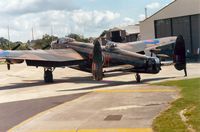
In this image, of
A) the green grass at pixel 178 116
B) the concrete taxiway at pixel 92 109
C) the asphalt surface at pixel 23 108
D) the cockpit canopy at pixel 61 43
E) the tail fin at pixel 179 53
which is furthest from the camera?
the cockpit canopy at pixel 61 43

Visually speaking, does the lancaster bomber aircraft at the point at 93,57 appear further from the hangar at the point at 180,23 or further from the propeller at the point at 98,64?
the hangar at the point at 180,23

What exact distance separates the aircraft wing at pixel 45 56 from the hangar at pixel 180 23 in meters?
20.0

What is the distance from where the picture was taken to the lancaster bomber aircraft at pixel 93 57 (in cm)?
2322

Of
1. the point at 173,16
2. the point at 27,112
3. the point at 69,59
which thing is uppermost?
the point at 173,16

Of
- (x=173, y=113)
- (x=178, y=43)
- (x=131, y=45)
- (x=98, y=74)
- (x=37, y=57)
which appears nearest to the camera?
(x=173, y=113)

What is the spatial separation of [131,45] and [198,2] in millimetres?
15301

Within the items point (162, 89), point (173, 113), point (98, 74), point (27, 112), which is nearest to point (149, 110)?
point (173, 113)

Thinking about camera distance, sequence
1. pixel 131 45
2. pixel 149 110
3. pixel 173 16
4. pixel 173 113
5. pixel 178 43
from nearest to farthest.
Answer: pixel 173 113 → pixel 149 110 → pixel 178 43 → pixel 131 45 → pixel 173 16

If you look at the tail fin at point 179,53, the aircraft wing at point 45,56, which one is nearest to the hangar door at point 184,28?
the aircraft wing at point 45,56

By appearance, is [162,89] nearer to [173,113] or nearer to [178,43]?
[178,43]

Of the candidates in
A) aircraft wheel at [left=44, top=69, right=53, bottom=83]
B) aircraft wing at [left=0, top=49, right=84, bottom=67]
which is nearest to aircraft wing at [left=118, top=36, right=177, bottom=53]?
aircraft wing at [left=0, top=49, right=84, bottom=67]

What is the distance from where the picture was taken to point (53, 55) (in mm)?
28281

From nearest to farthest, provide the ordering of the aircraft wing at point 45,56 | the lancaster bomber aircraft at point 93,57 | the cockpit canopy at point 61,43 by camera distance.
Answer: the lancaster bomber aircraft at point 93,57, the aircraft wing at point 45,56, the cockpit canopy at point 61,43

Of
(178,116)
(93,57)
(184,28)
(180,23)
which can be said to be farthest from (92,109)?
(180,23)
